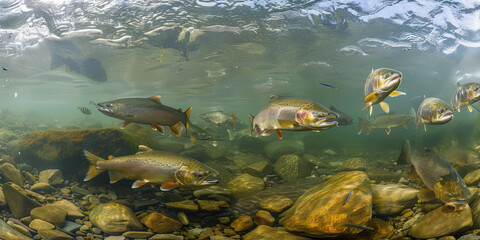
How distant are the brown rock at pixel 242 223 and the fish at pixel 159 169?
110 centimetres

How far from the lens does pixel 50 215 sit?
13.2 feet

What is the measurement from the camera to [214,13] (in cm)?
1131

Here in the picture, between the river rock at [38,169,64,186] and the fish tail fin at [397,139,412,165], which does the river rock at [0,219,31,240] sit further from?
the fish tail fin at [397,139,412,165]

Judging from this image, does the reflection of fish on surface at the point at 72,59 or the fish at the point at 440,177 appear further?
the reflection of fish on surface at the point at 72,59

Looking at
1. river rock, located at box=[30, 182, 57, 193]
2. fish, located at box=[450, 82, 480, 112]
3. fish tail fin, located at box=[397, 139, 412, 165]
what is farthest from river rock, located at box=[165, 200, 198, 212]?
fish, located at box=[450, 82, 480, 112]

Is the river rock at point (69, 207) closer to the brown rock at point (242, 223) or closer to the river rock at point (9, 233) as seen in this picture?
the river rock at point (9, 233)

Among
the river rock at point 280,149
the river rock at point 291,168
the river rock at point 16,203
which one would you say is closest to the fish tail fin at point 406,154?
the river rock at point 291,168

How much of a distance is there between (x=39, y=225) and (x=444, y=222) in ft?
19.5

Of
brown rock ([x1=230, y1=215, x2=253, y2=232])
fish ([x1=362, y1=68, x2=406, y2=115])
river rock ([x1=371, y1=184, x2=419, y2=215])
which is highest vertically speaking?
fish ([x1=362, y1=68, x2=406, y2=115])

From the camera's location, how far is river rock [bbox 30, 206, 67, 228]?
156 inches

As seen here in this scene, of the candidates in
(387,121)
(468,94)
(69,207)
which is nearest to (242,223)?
(69,207)

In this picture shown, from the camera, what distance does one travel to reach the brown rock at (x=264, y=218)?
4.24m

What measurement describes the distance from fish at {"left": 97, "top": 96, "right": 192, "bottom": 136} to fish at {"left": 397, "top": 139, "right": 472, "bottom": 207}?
3.56m

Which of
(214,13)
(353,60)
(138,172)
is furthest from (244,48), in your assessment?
(138,172)
